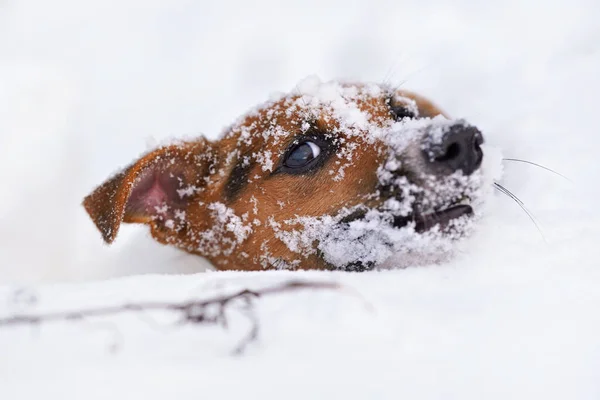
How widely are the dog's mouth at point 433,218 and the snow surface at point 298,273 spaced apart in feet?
0.41

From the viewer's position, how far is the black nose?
78.7 inches

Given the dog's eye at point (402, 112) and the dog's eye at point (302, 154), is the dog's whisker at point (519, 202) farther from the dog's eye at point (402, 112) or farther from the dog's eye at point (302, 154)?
the dog's eye at point (302, 154)

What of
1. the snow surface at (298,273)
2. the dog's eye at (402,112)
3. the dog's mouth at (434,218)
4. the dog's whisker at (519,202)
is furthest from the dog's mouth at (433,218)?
the dog's eye at (402,112)

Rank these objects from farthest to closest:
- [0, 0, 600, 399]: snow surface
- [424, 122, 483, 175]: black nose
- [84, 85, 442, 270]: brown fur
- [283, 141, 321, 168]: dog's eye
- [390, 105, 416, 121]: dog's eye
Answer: [390, 105, 416, 121]: dog's eye < [283, 141, 321, 168]: dog's eye < [84, 85, 442, 270]: brown fur < [424, 122, 483, 175]: black nose < [0, 0, 600, 399]: snow surface

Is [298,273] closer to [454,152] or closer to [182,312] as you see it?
[182,312]

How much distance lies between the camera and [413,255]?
2064 millimetres

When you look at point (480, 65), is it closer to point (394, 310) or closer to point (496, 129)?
point (496, 129)

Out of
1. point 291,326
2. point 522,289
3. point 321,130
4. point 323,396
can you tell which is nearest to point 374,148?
point 321,130

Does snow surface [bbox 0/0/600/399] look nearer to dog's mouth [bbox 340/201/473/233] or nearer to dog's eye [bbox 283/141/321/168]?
dog's mouth [bbox 340/201/473/233]

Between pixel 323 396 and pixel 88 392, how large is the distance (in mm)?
538

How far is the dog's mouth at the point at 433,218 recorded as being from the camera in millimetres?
2045

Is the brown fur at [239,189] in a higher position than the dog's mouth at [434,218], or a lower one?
higher

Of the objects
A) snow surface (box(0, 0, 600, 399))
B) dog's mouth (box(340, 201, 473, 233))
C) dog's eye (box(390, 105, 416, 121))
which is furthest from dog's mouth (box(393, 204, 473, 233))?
dog's eye (box(390, 105, 416, 121))

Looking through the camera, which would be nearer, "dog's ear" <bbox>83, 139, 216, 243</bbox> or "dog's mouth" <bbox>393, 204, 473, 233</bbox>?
"dog's mouth" <bbox>393, 204, 473, 233</bbox>
